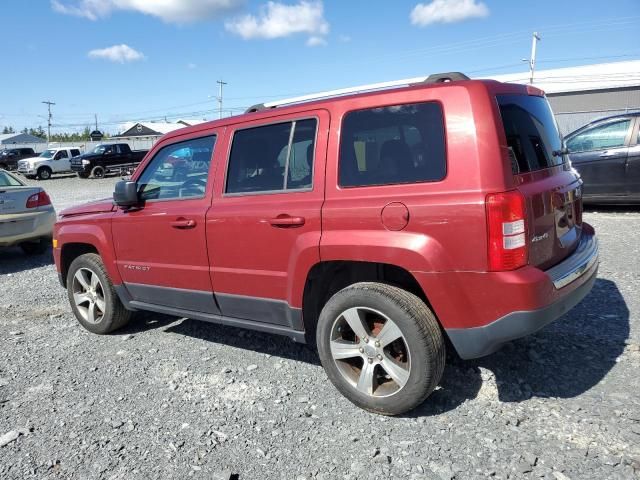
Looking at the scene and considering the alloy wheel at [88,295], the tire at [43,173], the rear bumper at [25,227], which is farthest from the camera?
the tire at [43,173]

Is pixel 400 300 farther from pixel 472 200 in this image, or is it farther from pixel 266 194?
pixel 266 194

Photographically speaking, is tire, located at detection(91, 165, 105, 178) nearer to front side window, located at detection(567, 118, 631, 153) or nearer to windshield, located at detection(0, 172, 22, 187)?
windshield, located at detection(0, 172, 22, 187)

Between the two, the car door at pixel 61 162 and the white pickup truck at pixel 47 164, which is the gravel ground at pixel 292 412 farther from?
the car door at pixel 61 162

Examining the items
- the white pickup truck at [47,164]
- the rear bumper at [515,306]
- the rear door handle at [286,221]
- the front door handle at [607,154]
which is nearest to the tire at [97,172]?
the white pickup truck at [47,164]

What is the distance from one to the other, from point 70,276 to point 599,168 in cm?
836

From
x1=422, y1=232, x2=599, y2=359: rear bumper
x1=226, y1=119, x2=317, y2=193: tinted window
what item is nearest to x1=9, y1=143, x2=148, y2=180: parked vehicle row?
x1=226, y1=119, x2=317, y2=193: tinted window

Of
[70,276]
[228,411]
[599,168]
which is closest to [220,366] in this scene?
[228,411]

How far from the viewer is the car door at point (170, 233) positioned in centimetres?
380

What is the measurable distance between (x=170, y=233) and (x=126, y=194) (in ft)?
1.82

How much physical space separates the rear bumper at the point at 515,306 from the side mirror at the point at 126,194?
2.72 metres

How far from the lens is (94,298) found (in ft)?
15.7

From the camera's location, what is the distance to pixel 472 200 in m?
2.59

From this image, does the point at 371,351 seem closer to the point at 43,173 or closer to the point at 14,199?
the point at 14,199

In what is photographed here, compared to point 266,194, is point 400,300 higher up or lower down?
lower down
